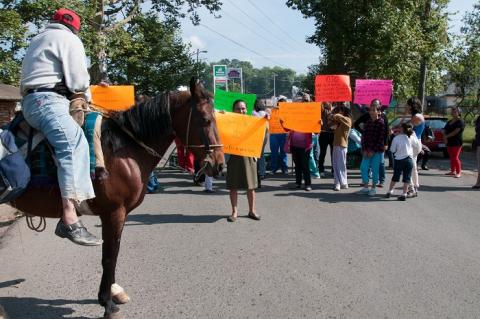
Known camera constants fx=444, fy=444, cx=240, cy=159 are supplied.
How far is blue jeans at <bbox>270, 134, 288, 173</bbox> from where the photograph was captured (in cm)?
1261

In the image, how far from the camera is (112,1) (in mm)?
19922

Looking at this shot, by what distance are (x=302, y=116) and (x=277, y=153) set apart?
3096 mm

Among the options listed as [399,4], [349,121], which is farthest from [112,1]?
[349,121]

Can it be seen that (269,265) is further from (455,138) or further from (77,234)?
(455,138)

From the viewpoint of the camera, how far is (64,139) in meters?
3.45

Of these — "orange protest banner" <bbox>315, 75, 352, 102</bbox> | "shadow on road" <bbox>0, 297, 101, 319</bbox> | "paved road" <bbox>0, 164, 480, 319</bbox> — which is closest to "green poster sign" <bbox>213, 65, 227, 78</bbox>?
"orange protest banner" <bbox>315, 75, 352, 102</bbox>

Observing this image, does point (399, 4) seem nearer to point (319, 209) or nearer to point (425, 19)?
point (425, 19)

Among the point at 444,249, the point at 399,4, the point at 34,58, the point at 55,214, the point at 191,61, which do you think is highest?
the point at 399,4

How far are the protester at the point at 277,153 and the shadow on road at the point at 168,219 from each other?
5257mm

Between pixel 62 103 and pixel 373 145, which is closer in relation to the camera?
pixel 62 103

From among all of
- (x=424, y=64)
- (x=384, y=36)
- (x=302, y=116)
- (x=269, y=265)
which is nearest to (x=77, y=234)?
(x=269, y=265)

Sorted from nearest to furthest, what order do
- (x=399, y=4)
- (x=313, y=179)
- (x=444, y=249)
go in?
(x=444, y=249), (x=313, y=179), (x=399, y=4)

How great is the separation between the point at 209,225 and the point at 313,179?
5.27m

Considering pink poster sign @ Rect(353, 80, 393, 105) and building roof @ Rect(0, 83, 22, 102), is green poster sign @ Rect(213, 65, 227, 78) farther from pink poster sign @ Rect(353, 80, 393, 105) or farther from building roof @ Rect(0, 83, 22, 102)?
pink poster sign @ Rect(353, 80, 393, 105)
